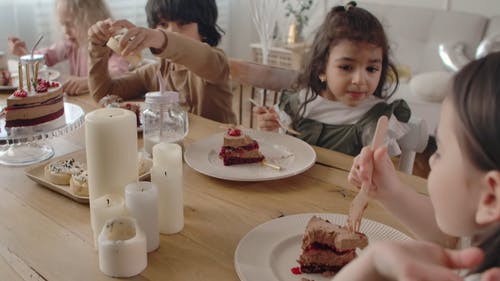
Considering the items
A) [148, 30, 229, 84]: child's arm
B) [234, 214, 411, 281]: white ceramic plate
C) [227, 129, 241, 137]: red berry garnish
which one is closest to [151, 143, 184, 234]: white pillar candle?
[234, 214, 411, 281]: white ceramic plate

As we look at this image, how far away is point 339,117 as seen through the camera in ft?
6.06

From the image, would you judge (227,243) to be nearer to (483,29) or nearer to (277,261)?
(277,261)

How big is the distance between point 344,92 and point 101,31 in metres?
0.88

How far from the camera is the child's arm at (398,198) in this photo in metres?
0.94

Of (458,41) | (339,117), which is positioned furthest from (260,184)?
(458,41)

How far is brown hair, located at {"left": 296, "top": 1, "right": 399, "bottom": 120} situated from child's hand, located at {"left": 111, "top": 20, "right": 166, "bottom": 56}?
1.89 ft

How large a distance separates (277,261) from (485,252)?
0.39m

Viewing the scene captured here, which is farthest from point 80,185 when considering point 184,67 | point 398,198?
point 184,67

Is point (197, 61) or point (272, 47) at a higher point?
point (197, 61)

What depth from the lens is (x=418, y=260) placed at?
63 cm

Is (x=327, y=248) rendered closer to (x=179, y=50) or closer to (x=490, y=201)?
(x=490, y=201)

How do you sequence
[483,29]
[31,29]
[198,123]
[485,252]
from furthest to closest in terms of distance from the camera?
[31,29], [483,29], [198,123], [485,252]

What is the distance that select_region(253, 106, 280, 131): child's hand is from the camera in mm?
1640

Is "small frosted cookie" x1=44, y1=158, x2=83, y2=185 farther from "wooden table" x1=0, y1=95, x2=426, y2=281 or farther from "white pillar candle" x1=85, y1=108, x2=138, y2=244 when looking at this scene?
"white pillar candle" x1=85, y1=108, x2=138, y2=244
